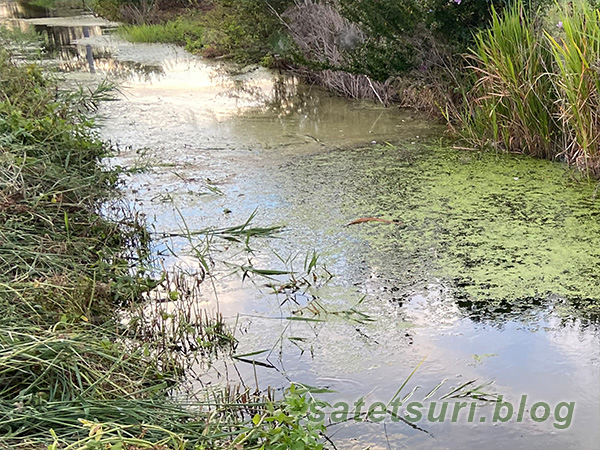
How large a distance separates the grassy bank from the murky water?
0.57 ft

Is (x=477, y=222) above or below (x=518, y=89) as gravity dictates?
below

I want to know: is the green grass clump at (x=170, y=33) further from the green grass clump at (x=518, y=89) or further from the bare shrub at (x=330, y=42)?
the green grass clump at (x=518, y=89)

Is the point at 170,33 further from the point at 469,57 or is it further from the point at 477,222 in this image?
the point at 477,222

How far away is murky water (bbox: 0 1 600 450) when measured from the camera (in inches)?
82.7

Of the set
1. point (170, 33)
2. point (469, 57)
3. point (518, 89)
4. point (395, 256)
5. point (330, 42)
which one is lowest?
point (395, 256)

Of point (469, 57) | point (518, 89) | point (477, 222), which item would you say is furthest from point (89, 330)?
point (469, 57)

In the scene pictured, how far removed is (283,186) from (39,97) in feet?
5.83

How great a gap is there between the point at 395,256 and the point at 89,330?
1.37 metres

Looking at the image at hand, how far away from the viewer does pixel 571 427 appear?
6.14ft

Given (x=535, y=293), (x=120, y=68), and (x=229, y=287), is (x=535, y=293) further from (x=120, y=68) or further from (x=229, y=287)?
(x=120, y=68)

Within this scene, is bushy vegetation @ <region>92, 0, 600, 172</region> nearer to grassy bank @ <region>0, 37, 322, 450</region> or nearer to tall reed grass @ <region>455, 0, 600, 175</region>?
tall reed grass @ <region>455, 0, 600, 175</region>

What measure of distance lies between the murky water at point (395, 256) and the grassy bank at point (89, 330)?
6.9 inches

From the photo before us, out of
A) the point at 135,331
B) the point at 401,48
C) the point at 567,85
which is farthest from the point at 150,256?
the point at 401,48

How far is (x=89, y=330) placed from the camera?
221 cm
